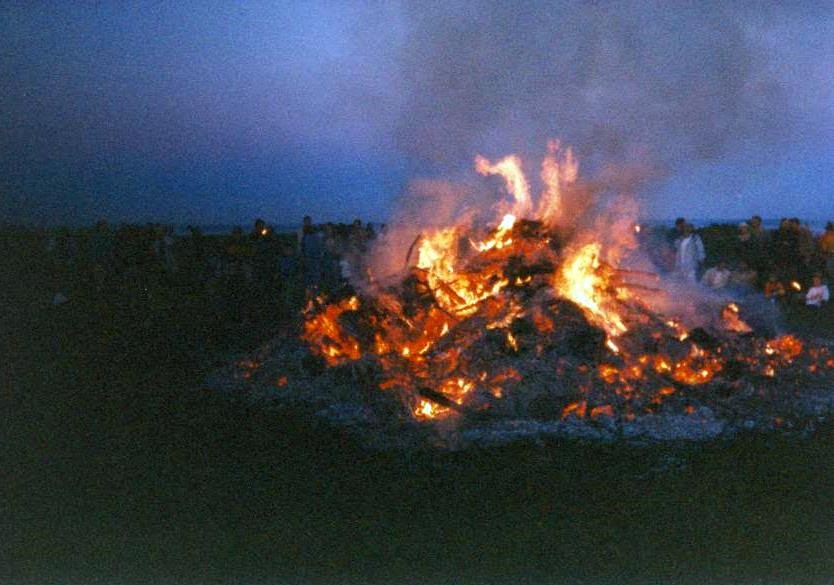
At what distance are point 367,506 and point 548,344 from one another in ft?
10.4

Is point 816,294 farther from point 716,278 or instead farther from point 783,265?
point 716,278

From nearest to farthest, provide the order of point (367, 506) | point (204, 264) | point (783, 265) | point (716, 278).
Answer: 1. point (367, 506)
2. point (716, 278)
3. point (783, 265)
4. point (204, 264)

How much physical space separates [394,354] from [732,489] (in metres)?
3.74

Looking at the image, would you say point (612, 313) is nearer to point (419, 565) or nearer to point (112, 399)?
point (419, 565)

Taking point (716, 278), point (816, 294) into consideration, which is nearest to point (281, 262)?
point (716, 278)

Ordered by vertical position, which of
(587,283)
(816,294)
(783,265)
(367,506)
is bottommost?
(367,506)

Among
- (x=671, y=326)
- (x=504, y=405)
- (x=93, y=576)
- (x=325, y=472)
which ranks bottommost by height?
(x=93, y=576)

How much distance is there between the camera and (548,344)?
7957 mm

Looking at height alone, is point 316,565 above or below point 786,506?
below

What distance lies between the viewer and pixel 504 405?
7363 mm

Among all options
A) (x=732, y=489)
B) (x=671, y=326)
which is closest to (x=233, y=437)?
(x=732, y=489)

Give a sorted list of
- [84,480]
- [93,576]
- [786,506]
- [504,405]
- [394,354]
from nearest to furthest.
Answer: [93,576], [786,506], [84,480], [504,405], [394,354]

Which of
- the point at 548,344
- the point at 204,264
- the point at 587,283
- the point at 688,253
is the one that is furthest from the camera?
the point at 204,264

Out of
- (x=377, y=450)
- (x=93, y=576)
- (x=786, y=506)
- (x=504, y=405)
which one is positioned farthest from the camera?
(x=504, y=405)
